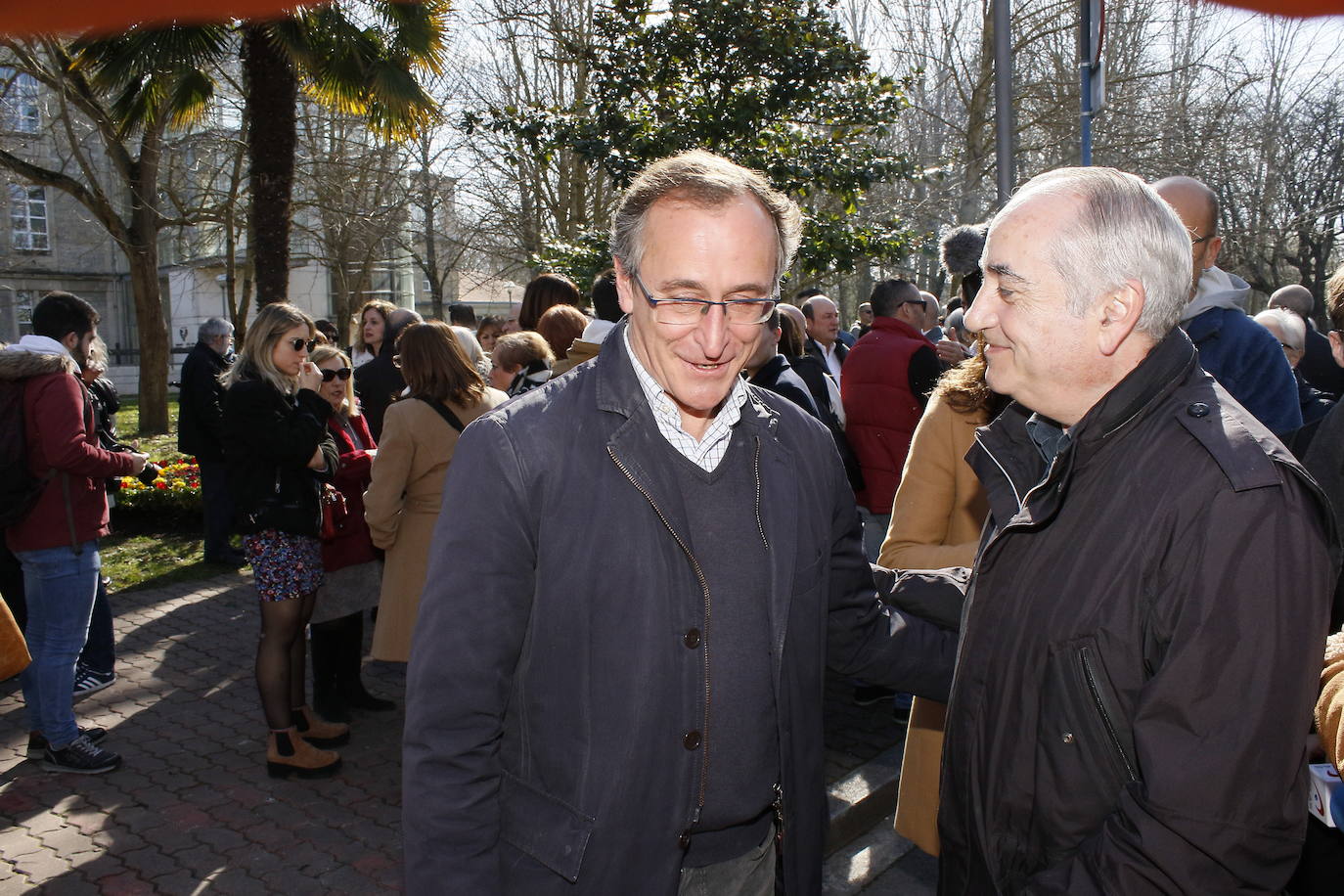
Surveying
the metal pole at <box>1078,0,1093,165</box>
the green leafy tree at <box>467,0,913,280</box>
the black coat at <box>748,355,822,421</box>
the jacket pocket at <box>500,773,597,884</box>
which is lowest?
the jacket pocket at <box>500,773,597,884</box>

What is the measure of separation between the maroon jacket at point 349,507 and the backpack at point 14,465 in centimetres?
130

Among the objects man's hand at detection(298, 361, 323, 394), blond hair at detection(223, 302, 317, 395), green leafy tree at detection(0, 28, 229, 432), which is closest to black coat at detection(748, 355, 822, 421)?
man's hand at detection(298, 361, 323, 394)

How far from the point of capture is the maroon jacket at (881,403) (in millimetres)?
5273

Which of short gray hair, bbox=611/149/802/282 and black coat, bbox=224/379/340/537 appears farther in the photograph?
black coat, bbox=224/379/340/537

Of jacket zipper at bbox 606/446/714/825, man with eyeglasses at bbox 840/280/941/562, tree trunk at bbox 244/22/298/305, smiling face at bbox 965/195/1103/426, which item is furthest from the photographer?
tree trunk at bbox 244/22/298/305

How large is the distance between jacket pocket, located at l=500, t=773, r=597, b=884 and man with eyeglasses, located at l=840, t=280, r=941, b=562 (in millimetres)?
3687

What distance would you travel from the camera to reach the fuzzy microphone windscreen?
13.1 ft

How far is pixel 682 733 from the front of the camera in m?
1.82

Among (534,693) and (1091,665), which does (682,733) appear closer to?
(534,693)

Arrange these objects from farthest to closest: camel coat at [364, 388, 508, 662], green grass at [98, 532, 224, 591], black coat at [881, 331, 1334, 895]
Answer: green grass at [98, 532, 224, 591]
camel coat at [364, 388, 508, 662]
black coat at [881, 331, 1334, 895]

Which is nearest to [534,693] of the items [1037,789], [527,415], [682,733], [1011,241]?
[682,733]

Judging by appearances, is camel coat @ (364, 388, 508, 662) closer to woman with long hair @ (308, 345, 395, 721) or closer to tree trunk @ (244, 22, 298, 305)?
woman with long hair @ (308, 345, 395, 721)

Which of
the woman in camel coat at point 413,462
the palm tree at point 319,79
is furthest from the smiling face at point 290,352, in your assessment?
the palm tree at point 319,79

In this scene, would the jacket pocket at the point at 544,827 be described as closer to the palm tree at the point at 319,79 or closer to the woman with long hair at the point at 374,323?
the woman with long hair at the point at 374,323
